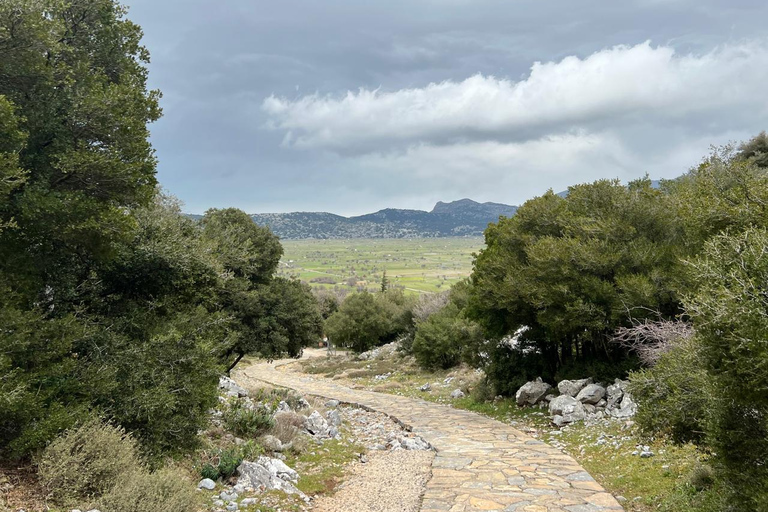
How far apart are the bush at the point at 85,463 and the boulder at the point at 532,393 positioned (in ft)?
37.7

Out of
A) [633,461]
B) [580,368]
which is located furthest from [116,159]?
[580,368]

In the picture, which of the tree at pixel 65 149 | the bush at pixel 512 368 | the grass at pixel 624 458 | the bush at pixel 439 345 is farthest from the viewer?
the bush at pixel 439 345

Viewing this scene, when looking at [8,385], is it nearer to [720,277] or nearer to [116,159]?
[116,159]

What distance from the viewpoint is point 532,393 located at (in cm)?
1443

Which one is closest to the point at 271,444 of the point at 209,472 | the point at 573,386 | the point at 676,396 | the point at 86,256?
the point at 209,472

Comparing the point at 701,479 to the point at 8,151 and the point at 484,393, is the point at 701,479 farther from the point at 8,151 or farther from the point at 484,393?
the point at 8,151

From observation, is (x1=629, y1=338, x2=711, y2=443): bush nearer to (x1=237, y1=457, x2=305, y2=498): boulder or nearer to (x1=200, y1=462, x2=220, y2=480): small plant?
(x1=237, y1=457, x2=305, y2=498): boulder

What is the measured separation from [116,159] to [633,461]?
34.5 feet

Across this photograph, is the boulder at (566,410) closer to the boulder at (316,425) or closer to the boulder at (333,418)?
the boulder at (333,418)

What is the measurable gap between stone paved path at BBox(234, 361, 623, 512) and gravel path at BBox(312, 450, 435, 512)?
24cm

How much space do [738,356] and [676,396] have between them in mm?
2627

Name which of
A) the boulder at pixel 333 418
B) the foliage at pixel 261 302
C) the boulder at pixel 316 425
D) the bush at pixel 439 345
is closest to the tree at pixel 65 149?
the boulder at pixel 316 425

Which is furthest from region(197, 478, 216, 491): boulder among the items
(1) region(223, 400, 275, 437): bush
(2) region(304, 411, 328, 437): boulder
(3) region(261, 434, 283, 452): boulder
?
(2) region(304, 411, 328, 437): boulder

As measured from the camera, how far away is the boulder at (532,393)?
14.4 m
